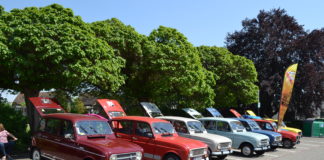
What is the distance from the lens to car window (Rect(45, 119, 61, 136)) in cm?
1028

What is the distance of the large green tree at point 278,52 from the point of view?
113ft

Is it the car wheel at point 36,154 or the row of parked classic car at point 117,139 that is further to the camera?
the car wheel at point 36,154

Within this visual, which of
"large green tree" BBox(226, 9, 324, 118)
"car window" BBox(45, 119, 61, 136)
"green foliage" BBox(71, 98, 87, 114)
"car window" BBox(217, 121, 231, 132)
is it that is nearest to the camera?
"car window" BBox(45, 119, 61, 136)

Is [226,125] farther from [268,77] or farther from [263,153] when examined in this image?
[268,77]

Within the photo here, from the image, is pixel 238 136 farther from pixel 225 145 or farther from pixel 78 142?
pixel 78 142

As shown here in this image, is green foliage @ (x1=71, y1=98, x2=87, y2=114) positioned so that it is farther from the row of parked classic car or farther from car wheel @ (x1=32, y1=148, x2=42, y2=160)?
car wheel @ (x1=32, y1=148, x2=42, y2=160)

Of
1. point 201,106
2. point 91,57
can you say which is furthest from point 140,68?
point 91,57

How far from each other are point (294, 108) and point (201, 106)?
1543 centimetres

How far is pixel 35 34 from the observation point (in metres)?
14.1

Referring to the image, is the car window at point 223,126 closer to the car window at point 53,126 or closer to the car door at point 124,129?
the car door at point 124,129

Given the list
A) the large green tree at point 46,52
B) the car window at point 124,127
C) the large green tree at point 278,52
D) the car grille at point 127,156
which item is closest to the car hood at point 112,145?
the car grille at point 127,156

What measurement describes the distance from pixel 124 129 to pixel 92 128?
2.03m

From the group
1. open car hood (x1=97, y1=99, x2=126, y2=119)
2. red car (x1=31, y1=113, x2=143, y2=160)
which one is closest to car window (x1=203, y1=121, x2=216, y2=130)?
open car hood (x1=97, y1=99, x2=126, y2=119)

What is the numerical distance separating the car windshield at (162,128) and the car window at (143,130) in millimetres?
218
